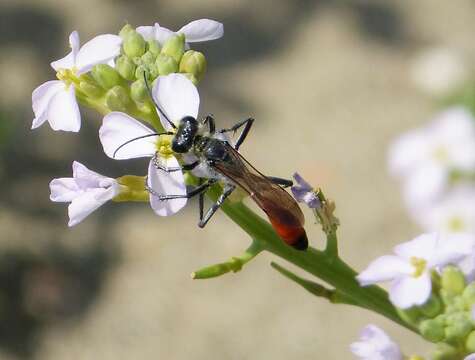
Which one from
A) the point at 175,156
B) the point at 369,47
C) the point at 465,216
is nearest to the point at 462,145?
the point at 465,216

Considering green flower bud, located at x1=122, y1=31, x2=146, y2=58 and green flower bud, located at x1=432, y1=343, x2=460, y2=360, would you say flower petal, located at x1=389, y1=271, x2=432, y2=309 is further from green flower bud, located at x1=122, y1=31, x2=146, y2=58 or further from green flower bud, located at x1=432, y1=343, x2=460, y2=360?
green flower bud, located at x1=122, y1=31, x2=146, y2=58

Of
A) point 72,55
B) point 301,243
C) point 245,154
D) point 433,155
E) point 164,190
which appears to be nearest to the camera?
point 164,190

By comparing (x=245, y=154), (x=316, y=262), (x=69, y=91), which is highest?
(x=69, y=91)

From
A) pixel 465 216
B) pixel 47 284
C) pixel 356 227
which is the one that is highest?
pixel 465 216

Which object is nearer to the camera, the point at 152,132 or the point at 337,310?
the point at 152,132

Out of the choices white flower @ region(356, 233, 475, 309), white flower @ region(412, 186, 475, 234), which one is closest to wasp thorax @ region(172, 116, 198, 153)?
white flower @ region(356, 233, 475, 309)

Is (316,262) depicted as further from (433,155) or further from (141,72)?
(433,155)

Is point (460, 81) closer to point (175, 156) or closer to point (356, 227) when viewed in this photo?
point (356, 227)

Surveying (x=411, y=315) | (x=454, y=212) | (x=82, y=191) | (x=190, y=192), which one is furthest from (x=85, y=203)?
(x=454, y=212)
